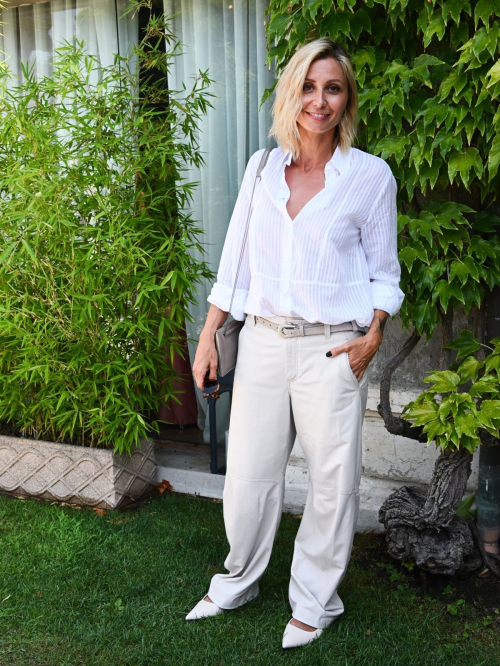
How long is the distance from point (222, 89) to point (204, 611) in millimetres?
2441

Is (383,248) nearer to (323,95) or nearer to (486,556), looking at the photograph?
(323,95)

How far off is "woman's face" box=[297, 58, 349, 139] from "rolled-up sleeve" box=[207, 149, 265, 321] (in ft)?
0.71

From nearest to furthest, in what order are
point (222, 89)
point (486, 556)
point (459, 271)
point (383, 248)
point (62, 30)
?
point (383, 248) → point (459, 271) → point (486, 556) → point (222, 89) → point (62, 30)

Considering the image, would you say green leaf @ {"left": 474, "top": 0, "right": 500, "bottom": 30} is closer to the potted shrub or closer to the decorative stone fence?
the potted shrub

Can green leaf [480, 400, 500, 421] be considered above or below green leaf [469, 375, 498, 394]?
below

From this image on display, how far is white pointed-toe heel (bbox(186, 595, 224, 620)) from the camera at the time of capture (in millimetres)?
2301

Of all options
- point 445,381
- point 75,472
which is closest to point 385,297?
point 445,381

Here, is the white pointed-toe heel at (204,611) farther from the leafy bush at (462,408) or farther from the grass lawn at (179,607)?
the leafy bush at (462,408)

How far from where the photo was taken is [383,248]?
2.07 meters

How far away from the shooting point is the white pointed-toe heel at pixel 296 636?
7.09 ft

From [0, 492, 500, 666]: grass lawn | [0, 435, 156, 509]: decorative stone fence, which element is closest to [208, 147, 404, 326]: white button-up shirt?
[0, 492, 500, 666]: grass lawn

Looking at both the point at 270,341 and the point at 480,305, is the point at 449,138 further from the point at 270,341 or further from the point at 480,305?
the point at 270,341

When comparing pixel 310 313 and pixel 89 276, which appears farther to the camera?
pixel 89 276

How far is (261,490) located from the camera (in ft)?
7.21
